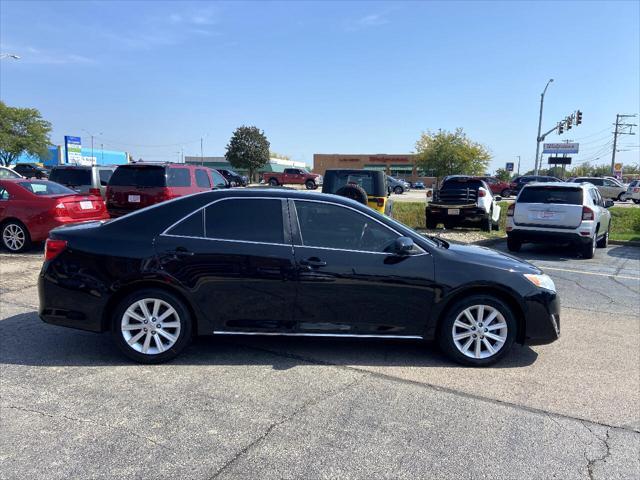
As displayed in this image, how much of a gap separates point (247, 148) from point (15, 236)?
55482 mm

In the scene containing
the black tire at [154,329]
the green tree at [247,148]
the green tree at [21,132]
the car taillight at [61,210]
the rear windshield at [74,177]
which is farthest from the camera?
the green tree at [247,148]

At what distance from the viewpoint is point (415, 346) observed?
4980mm

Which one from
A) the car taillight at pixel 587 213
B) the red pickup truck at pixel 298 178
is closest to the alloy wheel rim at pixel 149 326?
the car taillight at pixel 587 213

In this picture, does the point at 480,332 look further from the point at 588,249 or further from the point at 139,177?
the point at 139,177

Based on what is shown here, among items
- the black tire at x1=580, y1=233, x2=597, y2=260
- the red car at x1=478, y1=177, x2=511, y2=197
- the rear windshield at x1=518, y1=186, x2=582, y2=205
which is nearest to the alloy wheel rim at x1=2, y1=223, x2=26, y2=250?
the rear windshield at x1=518, y1=186, x2=582, y2=205

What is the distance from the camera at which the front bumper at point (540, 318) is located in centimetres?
447

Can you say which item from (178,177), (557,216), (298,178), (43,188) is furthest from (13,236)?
(298,178)

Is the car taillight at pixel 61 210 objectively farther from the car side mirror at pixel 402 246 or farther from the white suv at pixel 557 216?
the white suv at pixel 557 216

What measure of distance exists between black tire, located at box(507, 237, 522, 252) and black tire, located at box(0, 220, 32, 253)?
10689 millimetres

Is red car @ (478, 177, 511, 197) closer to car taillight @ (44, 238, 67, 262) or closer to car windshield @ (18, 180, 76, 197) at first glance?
car windshield @ (18, 180, 76, 197)

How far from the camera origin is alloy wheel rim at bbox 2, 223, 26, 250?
30.5 feet

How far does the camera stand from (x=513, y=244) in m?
11.7

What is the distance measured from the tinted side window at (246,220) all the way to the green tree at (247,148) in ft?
198

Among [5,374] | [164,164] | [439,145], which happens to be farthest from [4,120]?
[5,374]
